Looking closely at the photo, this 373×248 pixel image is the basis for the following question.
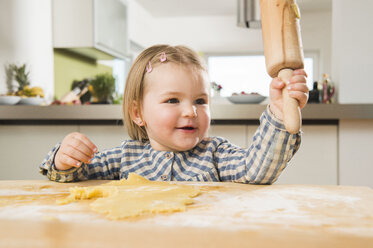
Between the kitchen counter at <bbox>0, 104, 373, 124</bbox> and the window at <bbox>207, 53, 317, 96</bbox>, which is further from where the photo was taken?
the window at <bbox>207, 53, 317, 96</bbox>

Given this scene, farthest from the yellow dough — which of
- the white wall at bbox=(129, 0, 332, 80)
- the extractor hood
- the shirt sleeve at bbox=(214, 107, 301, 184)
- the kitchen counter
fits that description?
the white wall at bbox=(129, 0, 332, 80)

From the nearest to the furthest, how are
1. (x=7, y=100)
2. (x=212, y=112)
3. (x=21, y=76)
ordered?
(x=212, y=112)
(x=7, y=100)
(x=21, y=76)

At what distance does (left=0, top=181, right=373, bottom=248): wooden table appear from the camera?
29 centimetres

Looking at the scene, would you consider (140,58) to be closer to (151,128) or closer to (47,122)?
(151,128)

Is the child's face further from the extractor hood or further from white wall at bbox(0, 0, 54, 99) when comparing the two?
the extractor hood

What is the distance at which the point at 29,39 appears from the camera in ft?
10.0

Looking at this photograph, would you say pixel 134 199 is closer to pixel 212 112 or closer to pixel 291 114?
pixel 291 114

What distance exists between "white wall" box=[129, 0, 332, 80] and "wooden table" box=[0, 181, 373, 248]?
593cm

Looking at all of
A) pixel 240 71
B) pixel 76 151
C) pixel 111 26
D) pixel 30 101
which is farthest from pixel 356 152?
pixel 240 71

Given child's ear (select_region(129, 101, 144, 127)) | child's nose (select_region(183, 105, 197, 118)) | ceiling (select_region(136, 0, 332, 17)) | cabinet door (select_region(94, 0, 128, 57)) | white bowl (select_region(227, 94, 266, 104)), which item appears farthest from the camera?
ceiling (select_region(136, 0, 332, 17))

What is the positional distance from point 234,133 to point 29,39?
200 centimetres

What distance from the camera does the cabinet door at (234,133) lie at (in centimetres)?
194

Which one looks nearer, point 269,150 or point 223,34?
point 269,150

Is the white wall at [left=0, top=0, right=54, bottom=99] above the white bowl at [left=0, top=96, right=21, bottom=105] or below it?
above
